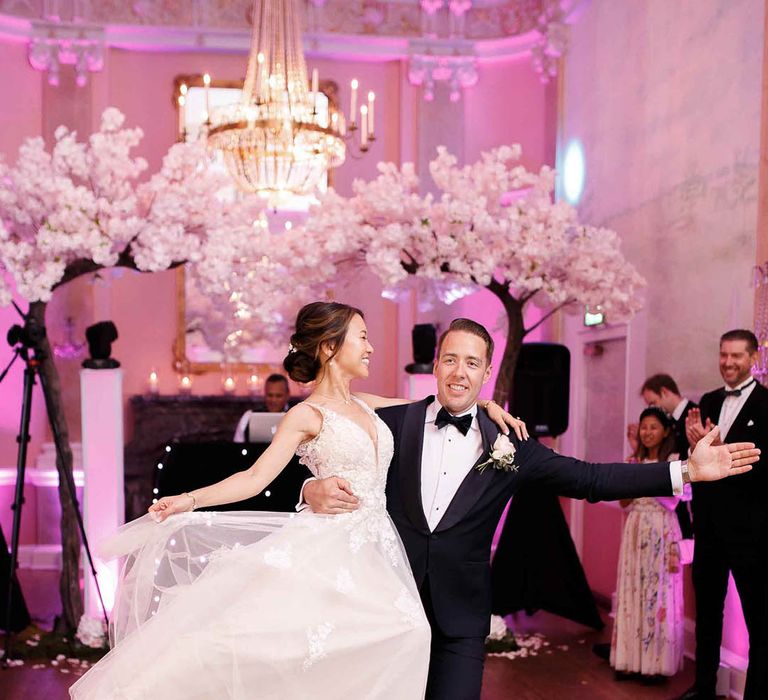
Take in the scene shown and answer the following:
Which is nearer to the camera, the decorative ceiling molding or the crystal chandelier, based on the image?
the crystal chandelier

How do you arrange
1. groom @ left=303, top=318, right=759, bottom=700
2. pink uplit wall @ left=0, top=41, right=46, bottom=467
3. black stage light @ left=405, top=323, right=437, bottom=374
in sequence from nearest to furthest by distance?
groom @ left=303, top=318, right=759, bottom=700
black stage light @ left=405, top=323, right=437, bottom=374
pink uplit wall @ left=0, top=41, right=46, bottom=467

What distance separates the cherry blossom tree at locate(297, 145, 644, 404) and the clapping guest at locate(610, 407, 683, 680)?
2.83 feet

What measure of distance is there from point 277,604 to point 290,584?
2.8 inches

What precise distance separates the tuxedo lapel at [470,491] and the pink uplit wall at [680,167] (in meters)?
2.74

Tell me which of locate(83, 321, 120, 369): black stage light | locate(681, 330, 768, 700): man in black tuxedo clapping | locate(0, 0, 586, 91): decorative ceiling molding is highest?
locate(0, 0, 586, 91): decorative ceiling molding

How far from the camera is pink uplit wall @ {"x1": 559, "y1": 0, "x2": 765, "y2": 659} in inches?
219

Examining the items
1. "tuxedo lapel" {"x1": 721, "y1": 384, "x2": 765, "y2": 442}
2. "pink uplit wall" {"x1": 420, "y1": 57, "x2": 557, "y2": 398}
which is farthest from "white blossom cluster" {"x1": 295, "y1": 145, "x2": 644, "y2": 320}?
"pink uplit wall" {"x1": 420, "y1": 57, "x2": 557, "y2": 398}

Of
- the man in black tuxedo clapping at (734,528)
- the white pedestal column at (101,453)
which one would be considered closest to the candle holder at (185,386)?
the white pedestal column at (101,453)

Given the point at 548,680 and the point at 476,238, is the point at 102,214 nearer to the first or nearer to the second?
the point at 476,238

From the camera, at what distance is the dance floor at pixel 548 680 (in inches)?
203

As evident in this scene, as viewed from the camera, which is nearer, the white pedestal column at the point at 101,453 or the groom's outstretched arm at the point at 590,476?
the groom's outstretched arm at the point at 590,476

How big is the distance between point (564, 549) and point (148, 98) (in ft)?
18.8

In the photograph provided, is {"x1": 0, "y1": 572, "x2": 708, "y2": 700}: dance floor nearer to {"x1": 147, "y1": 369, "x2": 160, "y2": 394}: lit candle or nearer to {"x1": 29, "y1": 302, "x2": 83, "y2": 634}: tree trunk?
{"x1": 29, "y1": 302, "x2": 83, "y2": 634}: tree trunk

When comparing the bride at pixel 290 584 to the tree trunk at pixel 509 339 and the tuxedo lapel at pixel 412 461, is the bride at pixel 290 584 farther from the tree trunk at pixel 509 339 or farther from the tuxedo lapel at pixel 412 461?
the tree trunk at pixel 509 339
